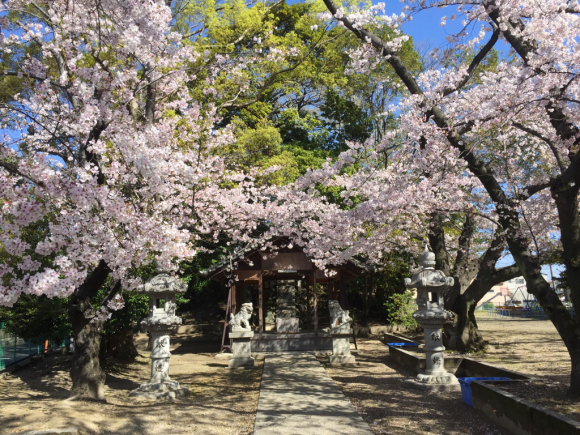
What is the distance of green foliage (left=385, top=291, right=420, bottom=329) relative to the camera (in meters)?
19.0

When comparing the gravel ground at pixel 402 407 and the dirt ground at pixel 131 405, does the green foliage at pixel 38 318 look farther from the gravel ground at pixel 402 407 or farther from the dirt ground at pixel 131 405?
the gravel ground at pixel 402 407

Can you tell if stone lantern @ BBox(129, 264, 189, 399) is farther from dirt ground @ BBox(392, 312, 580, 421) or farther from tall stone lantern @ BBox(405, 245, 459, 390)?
dirt ground @ BBox(392, 312, 580, 421)

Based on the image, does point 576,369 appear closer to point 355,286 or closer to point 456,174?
point 456,174

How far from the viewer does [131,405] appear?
8219mm

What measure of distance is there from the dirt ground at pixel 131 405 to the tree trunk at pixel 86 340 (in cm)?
36

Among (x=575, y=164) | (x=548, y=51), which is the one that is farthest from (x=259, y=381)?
(x=548, y=51)

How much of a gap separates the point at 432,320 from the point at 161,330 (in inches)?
224

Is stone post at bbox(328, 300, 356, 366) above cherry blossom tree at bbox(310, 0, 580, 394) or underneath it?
underneath

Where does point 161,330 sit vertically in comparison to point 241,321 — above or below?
above

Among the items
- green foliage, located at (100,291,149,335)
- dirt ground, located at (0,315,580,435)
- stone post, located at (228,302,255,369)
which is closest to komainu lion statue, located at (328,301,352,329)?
dirt ground, located at (0,315,580,435)

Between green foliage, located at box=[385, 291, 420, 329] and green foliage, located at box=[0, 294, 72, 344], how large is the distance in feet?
42.9

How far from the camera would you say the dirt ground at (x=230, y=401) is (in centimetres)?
631

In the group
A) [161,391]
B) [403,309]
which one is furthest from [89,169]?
[403,309]

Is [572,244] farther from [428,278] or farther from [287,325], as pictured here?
[287,325]
